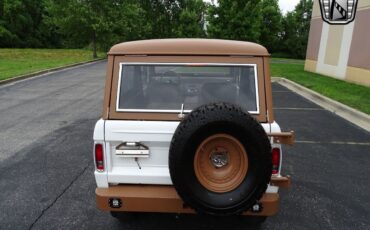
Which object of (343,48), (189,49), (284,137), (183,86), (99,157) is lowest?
(99,157)

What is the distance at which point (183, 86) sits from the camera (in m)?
3.79

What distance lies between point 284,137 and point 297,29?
182 ft

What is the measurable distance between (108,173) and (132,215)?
31.9 inches

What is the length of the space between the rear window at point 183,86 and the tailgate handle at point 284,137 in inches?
13.0

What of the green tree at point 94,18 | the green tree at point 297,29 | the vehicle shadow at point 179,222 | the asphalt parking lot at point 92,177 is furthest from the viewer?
the green tree at point 297,29

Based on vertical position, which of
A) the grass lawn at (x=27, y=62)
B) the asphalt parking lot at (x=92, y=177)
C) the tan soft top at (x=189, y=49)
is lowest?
the grass lawn at (x=27, y=62)

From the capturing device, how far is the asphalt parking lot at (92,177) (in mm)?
4002

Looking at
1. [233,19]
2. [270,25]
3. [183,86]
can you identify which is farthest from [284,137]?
[270,25]

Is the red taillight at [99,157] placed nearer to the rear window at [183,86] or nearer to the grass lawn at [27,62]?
the rear window at [183,86]

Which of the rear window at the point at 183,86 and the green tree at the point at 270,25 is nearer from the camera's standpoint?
the rear window at the point at 183,86

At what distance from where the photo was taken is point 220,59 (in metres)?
3.43

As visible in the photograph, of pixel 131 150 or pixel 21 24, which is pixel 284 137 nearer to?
pixel 131 150

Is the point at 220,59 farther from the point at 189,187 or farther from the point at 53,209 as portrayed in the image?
the point at 53,209

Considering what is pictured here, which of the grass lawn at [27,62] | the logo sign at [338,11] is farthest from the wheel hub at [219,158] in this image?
the logo sign at [338,11]
